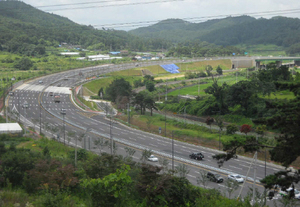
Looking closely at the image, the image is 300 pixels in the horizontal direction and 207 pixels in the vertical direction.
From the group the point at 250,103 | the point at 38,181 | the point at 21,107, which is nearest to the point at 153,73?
the point at 21,107

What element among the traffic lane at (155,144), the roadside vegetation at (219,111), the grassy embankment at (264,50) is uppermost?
the grassy embankment at (264,50)

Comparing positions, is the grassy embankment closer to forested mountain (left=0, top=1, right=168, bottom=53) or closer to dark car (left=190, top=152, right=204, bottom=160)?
forested mountain (left=0, top=1, right=168, bottom=53)

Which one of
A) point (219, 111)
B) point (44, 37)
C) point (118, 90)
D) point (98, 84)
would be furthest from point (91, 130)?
point (44, 37)

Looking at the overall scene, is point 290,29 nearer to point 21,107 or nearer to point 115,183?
point 21,107

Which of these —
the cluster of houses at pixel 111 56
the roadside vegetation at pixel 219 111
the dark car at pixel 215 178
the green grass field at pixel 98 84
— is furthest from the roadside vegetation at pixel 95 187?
the cluster of houses at pixel 111 56

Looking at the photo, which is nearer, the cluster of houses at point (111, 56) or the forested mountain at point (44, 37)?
the cluster of houses at point (111, 56)

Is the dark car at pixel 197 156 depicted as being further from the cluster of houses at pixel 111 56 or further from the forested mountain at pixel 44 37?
the forested mountain at pixel 44 37

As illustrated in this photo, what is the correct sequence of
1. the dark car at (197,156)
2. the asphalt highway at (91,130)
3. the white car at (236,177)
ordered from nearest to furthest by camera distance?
the white car at (236,177) < the asphalt highway at (91,130) < the dark car at (197,156)

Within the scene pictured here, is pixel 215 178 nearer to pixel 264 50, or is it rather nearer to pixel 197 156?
pixel 197 156
